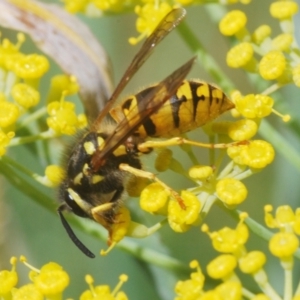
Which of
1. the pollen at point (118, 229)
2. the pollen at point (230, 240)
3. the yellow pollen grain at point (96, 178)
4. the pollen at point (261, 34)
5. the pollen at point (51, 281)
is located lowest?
the pollen at point (51, 281)

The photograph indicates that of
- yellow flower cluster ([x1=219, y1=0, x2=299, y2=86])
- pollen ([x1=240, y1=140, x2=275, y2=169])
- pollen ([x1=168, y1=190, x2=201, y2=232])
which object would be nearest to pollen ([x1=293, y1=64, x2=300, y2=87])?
yellow flower cluster ([x1=219, y1=0, x2=299, y2=86])

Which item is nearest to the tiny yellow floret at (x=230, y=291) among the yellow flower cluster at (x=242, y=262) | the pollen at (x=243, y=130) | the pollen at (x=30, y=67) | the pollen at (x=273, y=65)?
the yellow flower cluster at (x=242, y=262)

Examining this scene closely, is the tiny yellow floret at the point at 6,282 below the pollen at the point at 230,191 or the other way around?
below

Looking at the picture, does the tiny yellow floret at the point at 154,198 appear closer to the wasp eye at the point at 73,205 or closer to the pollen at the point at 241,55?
the wasp eye at the point at 73,205

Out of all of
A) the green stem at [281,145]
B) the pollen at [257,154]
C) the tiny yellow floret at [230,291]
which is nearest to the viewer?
the tiny yellow floret at [230,291]

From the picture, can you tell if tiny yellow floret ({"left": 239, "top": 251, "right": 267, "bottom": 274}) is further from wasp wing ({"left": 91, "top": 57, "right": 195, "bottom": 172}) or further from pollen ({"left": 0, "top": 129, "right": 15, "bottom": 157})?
pollen ({"left": 0, "top": 129, "right": 15, "bottom": 157})

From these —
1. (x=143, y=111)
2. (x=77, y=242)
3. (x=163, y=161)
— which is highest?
(x=143, y=111)

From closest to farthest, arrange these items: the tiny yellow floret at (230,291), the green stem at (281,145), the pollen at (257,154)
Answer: the tiny yellow floret at (230,291), the pollen at (257,154), the green stem at (281,145)

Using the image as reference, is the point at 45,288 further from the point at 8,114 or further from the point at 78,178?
the point at 8,114

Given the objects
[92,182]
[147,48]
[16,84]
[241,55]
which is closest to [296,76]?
[241,55]
